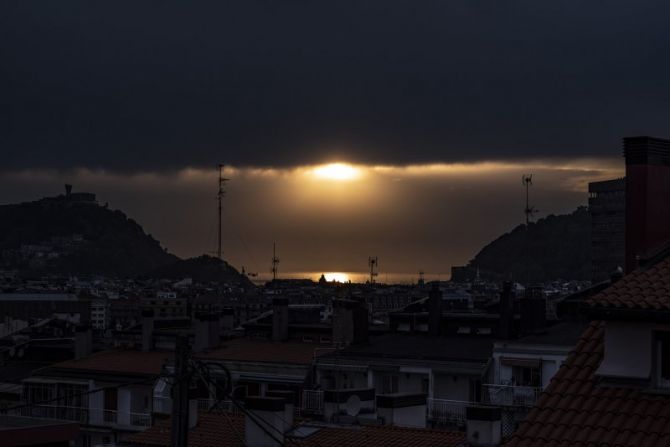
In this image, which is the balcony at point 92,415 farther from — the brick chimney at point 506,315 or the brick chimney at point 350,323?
the brick chimney at point 506,315

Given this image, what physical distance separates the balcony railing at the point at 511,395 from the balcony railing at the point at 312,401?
19.7 feet

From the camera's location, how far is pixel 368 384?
4981cm

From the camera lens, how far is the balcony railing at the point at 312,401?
151ft

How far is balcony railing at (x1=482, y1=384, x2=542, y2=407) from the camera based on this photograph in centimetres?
4500

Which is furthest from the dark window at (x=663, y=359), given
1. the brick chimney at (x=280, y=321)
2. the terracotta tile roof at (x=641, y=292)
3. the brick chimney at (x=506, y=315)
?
the brick chimney at (x=280, y=321)

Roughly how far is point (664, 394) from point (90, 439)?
4166 centimetres

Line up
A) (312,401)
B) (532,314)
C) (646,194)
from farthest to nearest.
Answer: (532,314) → (312,401) → (646,194)

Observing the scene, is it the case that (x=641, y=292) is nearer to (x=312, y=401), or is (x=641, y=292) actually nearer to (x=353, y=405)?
(x=353, y=405)

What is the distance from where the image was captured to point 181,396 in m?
15.6

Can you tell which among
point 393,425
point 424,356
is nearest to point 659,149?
point 393,425

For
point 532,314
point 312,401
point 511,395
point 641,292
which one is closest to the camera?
point 641,292

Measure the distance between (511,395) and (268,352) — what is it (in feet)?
Answer: 45.3

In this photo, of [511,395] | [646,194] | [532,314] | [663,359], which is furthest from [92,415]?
[663,359]

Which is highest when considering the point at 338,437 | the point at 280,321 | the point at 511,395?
the point at 280,321
